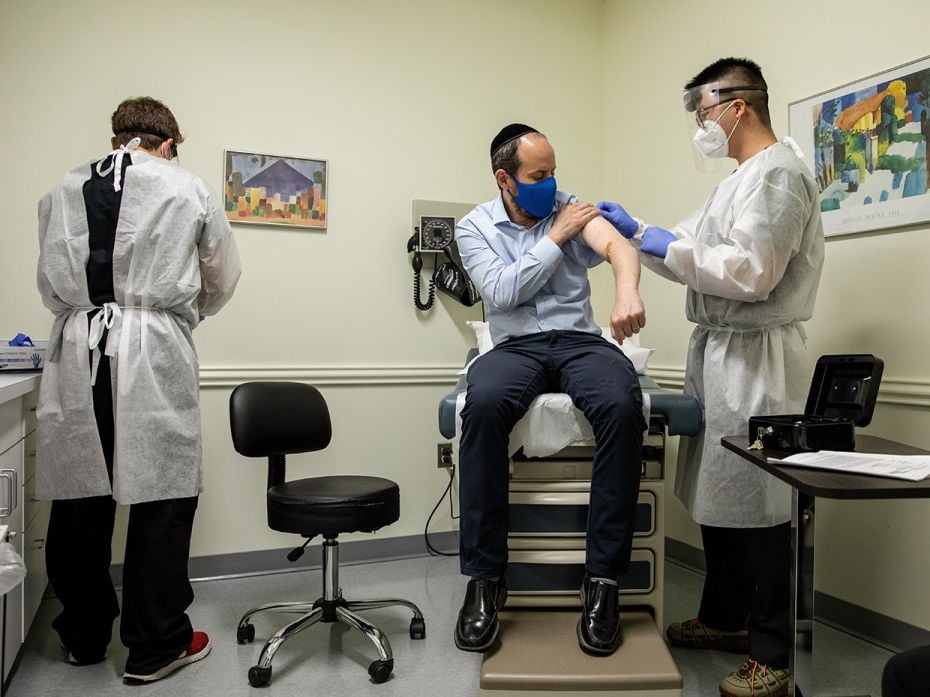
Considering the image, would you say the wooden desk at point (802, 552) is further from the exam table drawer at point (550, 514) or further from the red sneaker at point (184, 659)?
the red sneaker at point (184, 659)

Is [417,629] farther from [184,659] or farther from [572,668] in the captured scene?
[572,668]

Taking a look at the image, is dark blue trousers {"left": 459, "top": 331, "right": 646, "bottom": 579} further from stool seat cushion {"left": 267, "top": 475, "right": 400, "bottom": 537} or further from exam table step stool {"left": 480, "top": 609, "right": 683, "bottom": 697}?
stool seat cushion {"left": 267, "top": 475, "right": 400, "bottom": 537}

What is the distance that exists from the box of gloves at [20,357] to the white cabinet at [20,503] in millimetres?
71

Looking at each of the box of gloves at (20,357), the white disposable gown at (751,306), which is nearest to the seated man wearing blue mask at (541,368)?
the white disposable gown at (751,306)

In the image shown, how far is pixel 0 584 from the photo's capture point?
1.08 metres

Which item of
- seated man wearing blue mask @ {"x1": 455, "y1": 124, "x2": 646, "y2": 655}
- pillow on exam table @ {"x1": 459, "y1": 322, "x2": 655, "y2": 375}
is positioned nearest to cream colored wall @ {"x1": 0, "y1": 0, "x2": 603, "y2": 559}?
pillow on exam table @ {"x1": 459, "y1": 322, "x2": 655, "y2": 375}

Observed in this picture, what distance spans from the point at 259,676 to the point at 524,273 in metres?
1.29

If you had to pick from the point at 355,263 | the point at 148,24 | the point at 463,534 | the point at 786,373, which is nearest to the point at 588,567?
the point at 463,534

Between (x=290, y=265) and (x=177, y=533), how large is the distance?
1.31 m

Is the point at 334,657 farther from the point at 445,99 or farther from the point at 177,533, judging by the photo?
the point at 445,99

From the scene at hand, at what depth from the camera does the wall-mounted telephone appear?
3.17 m

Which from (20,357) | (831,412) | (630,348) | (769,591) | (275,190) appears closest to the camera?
(769,591)

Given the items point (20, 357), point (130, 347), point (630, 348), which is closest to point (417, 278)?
point (630, 348)

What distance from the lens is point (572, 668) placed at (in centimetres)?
155
